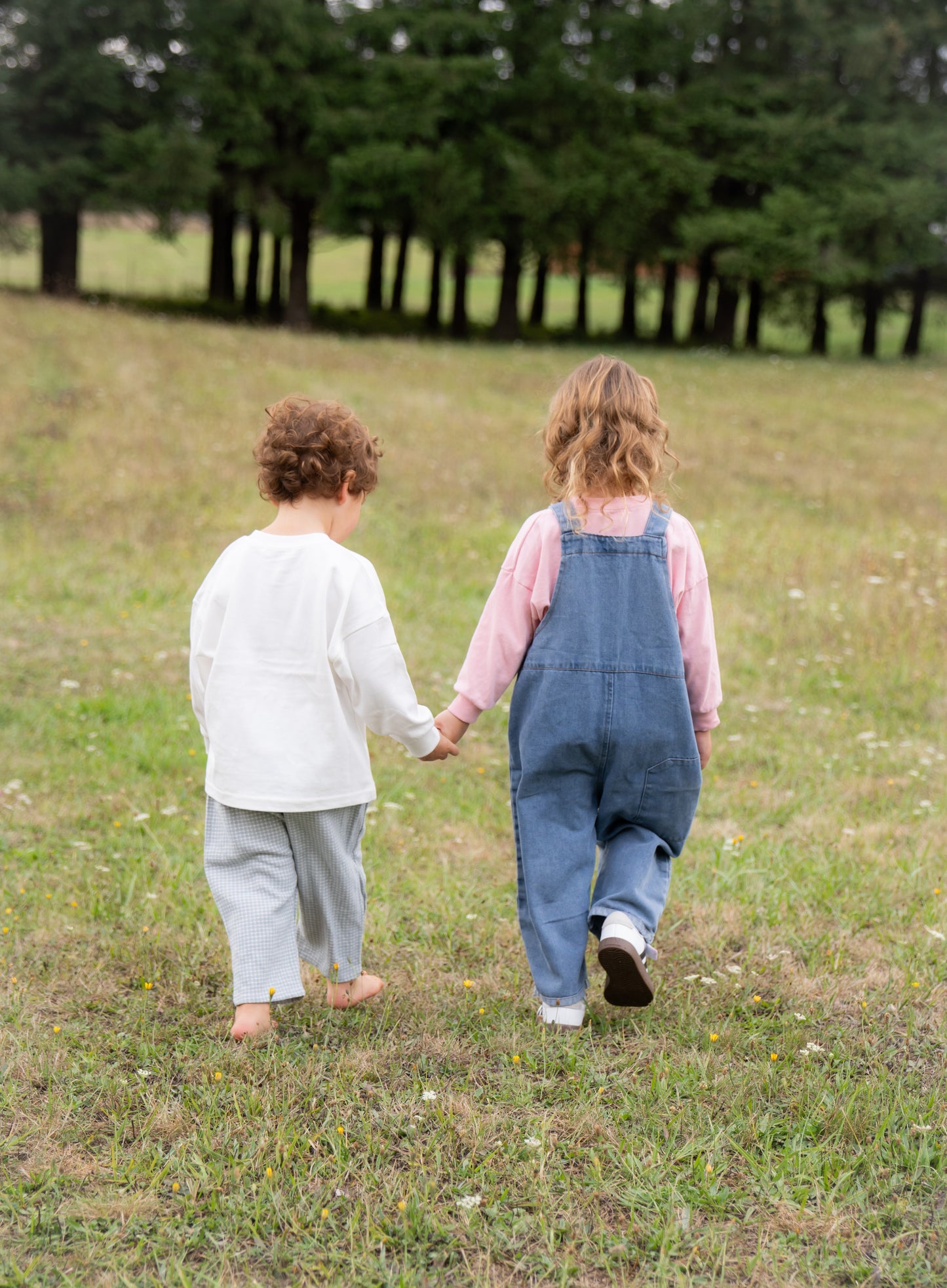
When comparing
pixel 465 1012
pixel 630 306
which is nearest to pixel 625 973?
pixel 465 1012

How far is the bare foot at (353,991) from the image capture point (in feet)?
10.8

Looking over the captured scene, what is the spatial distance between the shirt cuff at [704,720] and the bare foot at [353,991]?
1194mm

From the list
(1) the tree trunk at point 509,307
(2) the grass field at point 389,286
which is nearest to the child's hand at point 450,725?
(2) the grass field at point 389,286

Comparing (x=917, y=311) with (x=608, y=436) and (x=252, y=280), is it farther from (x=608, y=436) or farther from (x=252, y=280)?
(x=608, y=436)

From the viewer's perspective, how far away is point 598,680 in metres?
3.01

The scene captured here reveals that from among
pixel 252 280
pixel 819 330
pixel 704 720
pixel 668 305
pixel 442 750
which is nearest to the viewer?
pixel 442 750

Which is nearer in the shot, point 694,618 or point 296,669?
point 296,669

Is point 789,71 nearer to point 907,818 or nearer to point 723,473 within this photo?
point 723,473

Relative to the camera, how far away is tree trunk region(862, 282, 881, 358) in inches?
1259

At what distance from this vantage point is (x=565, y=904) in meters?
3.12

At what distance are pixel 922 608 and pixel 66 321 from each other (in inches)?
599

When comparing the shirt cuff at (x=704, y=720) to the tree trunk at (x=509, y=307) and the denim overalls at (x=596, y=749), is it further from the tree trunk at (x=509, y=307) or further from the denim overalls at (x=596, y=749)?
the tree trunk at (x=509, y=307)

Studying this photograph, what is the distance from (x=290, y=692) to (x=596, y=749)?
2.71ft

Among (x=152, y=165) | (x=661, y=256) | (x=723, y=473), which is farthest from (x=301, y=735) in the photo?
(x=661, y=256)
